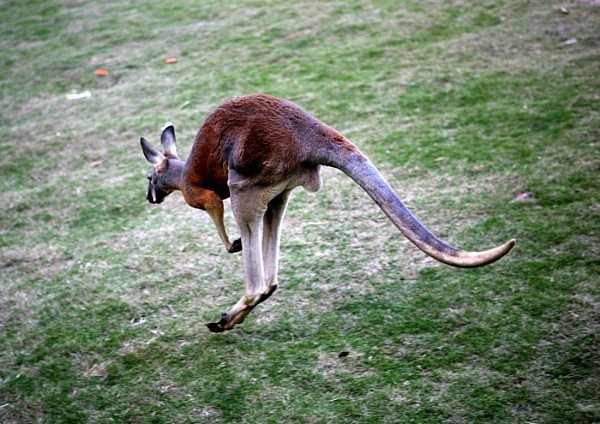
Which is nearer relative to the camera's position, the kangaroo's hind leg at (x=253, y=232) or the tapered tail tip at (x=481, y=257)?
the tapered tail tip at (x=481, y=257)

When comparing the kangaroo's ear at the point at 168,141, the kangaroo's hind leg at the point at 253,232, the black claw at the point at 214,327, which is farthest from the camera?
the kangaroo's ear at the point at 168,141

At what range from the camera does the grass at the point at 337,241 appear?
2.97m

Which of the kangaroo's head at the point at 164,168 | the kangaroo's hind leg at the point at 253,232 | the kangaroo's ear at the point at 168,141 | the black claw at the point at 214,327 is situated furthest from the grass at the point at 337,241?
the kangaroo's ear at the point at 168,141

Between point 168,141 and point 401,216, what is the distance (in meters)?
1.58

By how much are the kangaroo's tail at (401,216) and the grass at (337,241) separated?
0.82m

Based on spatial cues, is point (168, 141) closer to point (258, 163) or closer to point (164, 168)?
point (164, 168)

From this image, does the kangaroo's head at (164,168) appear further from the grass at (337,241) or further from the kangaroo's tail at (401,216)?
the kangaroo's tail at (401,216)

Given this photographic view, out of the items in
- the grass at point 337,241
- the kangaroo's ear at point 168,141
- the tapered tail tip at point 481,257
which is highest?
the kangaroo's ear at point 168,141

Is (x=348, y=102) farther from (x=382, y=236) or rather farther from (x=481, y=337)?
(x=481, y=337)

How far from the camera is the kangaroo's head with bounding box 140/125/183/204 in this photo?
3309 mm

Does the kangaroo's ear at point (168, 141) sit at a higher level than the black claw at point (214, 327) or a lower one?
higher

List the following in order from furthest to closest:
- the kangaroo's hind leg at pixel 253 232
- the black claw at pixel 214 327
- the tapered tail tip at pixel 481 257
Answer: the black claw at pixel 214 327 < the kangaroo's hind leg at pixel 253 232 < the tapered tail tip at pixel 481 257

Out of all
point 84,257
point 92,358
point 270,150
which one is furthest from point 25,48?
point 270,150

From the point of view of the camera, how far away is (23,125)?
645 cm
